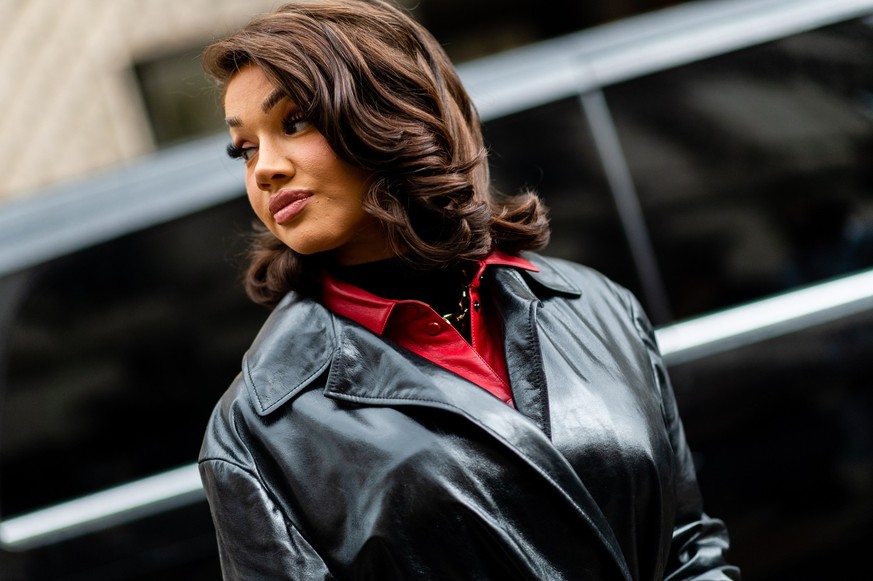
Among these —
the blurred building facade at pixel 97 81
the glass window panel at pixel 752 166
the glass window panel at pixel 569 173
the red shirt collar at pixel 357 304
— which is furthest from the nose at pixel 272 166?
the blurred building facade at pixel 97 81

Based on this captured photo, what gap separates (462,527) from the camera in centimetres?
127

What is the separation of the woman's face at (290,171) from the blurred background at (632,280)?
45.5 inches

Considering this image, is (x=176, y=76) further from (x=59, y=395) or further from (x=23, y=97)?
(x=59, y=395)

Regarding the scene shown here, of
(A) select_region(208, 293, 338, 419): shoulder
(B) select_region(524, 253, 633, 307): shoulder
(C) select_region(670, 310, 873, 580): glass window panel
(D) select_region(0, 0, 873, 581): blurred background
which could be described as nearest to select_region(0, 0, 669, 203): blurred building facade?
(D) select_region(0, 0, 873, 581): blurred background

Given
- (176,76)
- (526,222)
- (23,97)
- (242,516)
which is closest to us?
(242,516)

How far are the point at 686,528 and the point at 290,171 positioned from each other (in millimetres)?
809

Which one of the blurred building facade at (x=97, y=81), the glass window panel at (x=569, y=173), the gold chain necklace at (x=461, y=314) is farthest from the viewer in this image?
the blurred building facade at (x=97, y=81)

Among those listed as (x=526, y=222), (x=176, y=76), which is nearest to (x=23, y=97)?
(x=176, y=76)

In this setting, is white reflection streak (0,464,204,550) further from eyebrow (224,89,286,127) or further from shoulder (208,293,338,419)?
eyebrow (224,89,286,127)

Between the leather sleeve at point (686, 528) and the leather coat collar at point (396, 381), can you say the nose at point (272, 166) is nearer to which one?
the leather coat collar at point (396, 381)

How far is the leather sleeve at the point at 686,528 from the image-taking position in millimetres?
1527

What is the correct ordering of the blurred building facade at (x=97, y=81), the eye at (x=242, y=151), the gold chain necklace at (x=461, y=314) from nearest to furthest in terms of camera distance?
the eye at (x=242, y=151)
the gold chain necklace at (x=461, y=314)
the blurred building facade at (x=97, y=81)

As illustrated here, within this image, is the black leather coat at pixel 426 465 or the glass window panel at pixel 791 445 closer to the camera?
the black leather coat at pixel 426 465

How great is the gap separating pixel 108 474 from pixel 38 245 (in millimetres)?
582
